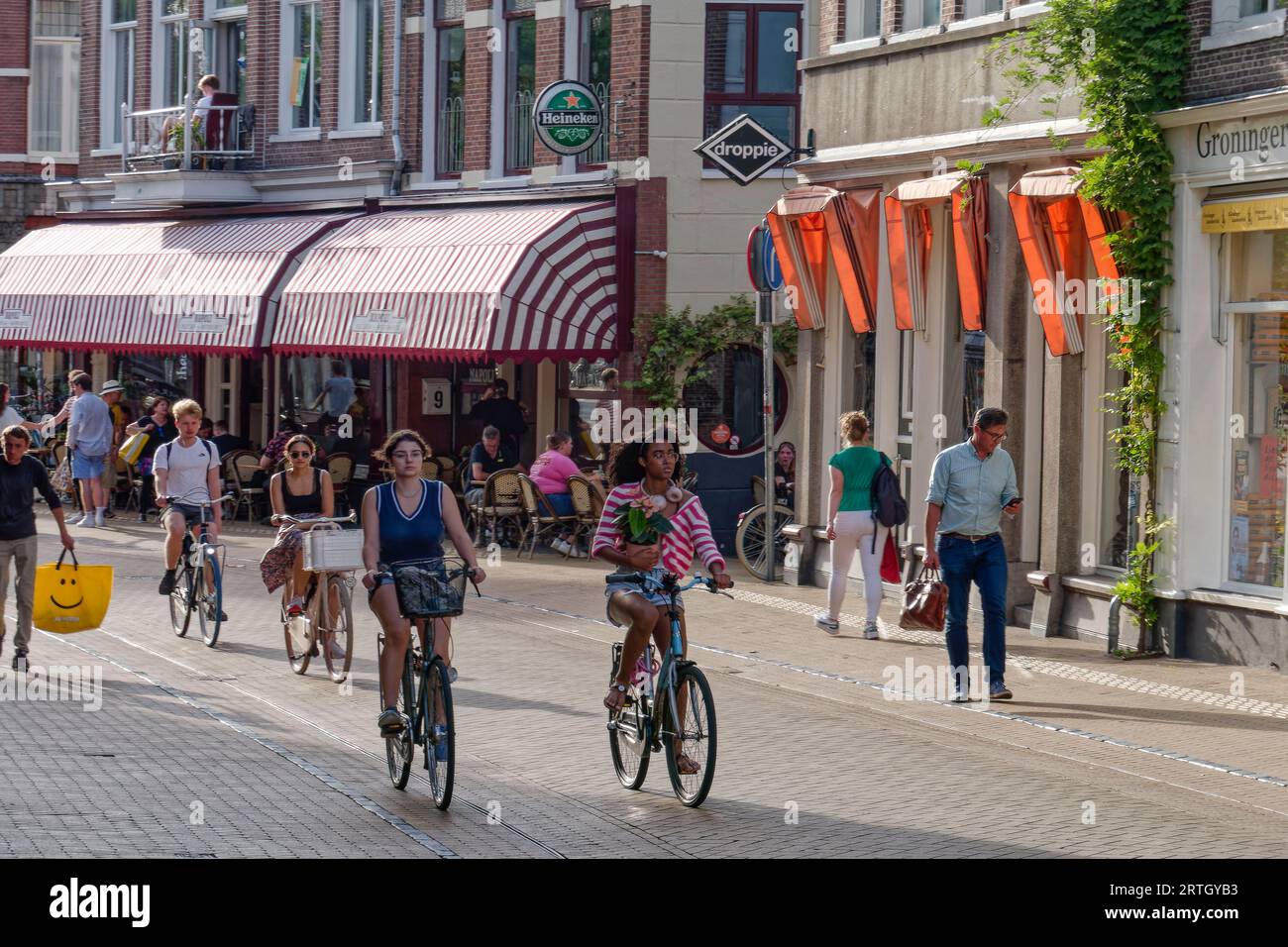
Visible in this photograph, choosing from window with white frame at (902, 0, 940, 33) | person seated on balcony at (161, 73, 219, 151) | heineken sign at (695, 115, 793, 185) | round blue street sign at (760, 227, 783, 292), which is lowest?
round blue street sign at (760, 227, 783, 292)

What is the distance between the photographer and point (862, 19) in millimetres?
19906

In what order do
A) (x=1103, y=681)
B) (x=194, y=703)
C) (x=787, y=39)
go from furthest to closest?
(x=787, y=39)
(x=1103, y=681)
(x=194, y=703)

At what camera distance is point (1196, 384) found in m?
15.5

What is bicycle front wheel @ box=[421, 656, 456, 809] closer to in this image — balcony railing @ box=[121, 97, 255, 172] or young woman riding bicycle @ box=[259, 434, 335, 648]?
young woman riding bicycle @ box=[259, 434, 335, 648]

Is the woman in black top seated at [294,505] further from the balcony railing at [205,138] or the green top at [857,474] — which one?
the balcony railing at [205,138]

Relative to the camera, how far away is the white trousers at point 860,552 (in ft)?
54.9

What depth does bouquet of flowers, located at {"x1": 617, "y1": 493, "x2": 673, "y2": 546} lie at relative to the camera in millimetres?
10133

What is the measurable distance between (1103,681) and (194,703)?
5.87 metres

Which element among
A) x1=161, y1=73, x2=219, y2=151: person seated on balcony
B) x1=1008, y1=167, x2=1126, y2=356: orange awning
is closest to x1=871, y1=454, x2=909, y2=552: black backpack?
x1=1008, y1=167, x2=1126, y2=356: orange awning

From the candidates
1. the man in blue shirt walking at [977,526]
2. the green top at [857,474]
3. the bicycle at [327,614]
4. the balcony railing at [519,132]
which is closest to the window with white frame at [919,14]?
the green top at [857,474]

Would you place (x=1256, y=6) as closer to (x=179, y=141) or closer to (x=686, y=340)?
(x=686, y=340)

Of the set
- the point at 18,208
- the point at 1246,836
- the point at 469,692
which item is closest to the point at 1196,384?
the point at 469,692

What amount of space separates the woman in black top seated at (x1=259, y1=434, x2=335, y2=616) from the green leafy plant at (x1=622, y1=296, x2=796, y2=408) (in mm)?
9597

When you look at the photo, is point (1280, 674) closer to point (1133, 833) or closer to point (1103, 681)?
point (1103, 681)
